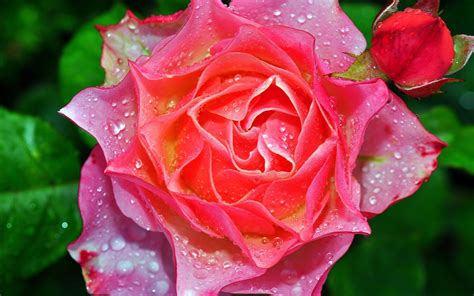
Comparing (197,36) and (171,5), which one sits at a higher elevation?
(197,36)

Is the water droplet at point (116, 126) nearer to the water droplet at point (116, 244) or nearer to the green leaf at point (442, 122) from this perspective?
the water droplet at point (116, 244)

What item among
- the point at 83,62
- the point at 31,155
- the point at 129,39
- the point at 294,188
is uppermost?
the point at 129,39

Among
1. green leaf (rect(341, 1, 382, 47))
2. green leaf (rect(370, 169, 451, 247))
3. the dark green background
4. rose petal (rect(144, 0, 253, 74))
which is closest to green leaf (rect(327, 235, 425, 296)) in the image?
the dark green background

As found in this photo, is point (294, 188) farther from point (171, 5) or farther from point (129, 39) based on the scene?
point (171, 5)

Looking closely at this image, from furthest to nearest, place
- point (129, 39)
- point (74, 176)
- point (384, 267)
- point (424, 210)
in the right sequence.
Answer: point (424, 210), point (384, 267), point (74, 176), point (129, 39)

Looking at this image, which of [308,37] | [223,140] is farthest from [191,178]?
[308,37]

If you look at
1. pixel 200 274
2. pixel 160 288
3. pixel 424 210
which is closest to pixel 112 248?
pixel 160 288

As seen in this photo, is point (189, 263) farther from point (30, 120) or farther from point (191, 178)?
point (30, 120)
